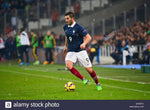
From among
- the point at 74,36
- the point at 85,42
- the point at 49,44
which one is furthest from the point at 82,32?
the point at 49,44

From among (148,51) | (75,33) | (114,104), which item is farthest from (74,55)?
(148,51)

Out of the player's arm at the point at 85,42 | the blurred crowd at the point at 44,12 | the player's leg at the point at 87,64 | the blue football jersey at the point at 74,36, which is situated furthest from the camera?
the blurred crowd at the point at 44,12

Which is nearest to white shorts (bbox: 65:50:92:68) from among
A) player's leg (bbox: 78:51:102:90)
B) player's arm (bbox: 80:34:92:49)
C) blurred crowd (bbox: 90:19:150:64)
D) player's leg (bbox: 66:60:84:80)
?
player's leg (bbox: 78:51:102:90)

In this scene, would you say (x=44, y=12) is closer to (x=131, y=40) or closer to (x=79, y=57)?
(x=131, y=40)

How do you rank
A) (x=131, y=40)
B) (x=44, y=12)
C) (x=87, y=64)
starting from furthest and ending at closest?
1. (x=44, y=12)
2. (x=131, y=40)
3. (x=87, y=64)

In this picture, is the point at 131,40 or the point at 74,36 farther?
the point at 131,40

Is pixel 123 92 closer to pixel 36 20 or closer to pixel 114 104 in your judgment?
pixel 114 104

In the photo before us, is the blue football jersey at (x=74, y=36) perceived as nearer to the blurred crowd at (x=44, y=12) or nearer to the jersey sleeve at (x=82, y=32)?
the jersey sleeve at (x=82, y=32)

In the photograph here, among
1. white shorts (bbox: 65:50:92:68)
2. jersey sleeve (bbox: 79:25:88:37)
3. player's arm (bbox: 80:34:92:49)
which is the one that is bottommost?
white shorts (bbox: 65:50:92:68)

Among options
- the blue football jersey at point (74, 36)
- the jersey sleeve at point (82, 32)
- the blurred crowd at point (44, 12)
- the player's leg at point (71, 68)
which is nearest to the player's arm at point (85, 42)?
the jersey sleeve at point (82, 32)

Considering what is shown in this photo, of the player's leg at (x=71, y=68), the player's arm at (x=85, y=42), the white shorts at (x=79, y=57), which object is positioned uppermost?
the player's arm at (x=85, y=42)

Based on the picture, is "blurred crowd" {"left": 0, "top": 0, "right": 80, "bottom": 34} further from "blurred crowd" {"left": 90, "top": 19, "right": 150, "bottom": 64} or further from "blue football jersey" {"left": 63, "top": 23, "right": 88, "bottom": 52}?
"blue football jersey" {"left": 63, "top": 23, "right": 88, "bottom": 52}

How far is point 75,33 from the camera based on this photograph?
13.9 m

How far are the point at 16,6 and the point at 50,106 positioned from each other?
3567 cm
